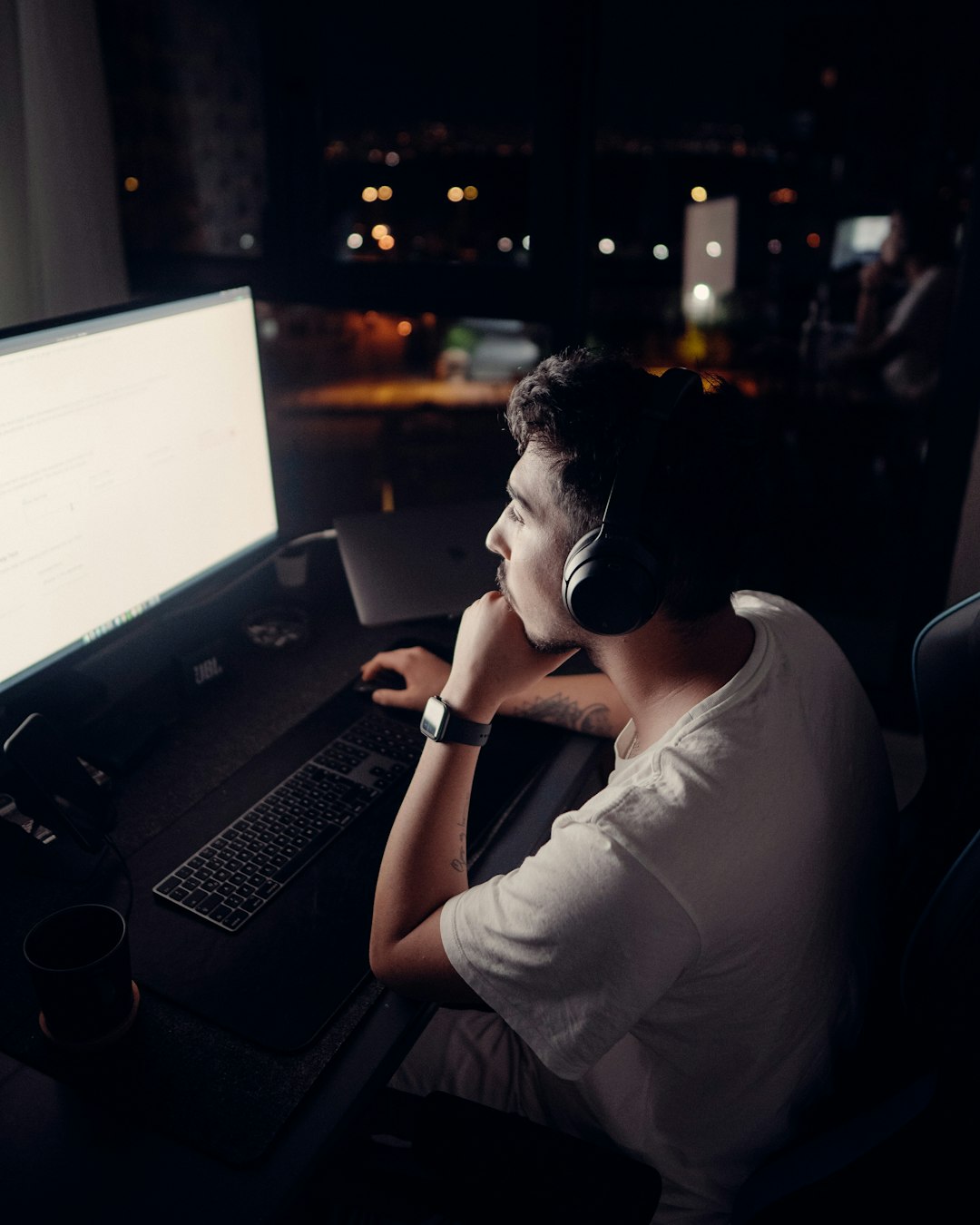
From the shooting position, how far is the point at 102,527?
3.96ft

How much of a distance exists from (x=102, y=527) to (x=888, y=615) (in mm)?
2901

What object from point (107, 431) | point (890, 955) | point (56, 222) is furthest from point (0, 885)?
point (56, 222)

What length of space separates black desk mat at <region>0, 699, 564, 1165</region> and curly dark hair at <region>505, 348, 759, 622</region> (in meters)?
0.46

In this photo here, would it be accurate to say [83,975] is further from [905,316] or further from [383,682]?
[905,316]

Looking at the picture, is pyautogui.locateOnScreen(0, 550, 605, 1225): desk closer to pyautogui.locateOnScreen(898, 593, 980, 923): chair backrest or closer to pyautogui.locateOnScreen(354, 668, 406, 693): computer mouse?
pyautogui.locateOnScreen(354, 668, 406, 693): computer mouse

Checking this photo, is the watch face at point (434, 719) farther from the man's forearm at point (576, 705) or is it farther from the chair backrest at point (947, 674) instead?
the chair backrest at point (947, 674)

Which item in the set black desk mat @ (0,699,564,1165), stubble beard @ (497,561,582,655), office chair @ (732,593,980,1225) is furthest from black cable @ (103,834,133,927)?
office chair @ (732,593,980,1225)

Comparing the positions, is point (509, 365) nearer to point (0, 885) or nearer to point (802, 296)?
point (802, 296)

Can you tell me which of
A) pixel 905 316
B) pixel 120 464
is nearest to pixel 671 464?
pixel 120 464

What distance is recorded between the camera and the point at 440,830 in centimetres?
99

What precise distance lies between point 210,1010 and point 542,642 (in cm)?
50

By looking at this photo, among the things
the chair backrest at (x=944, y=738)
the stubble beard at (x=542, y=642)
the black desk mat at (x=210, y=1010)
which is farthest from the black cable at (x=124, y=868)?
the chair backrest at (x=944, y=738)

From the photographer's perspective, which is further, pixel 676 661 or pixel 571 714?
pixel 571 714

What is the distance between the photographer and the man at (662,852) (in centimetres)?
78
